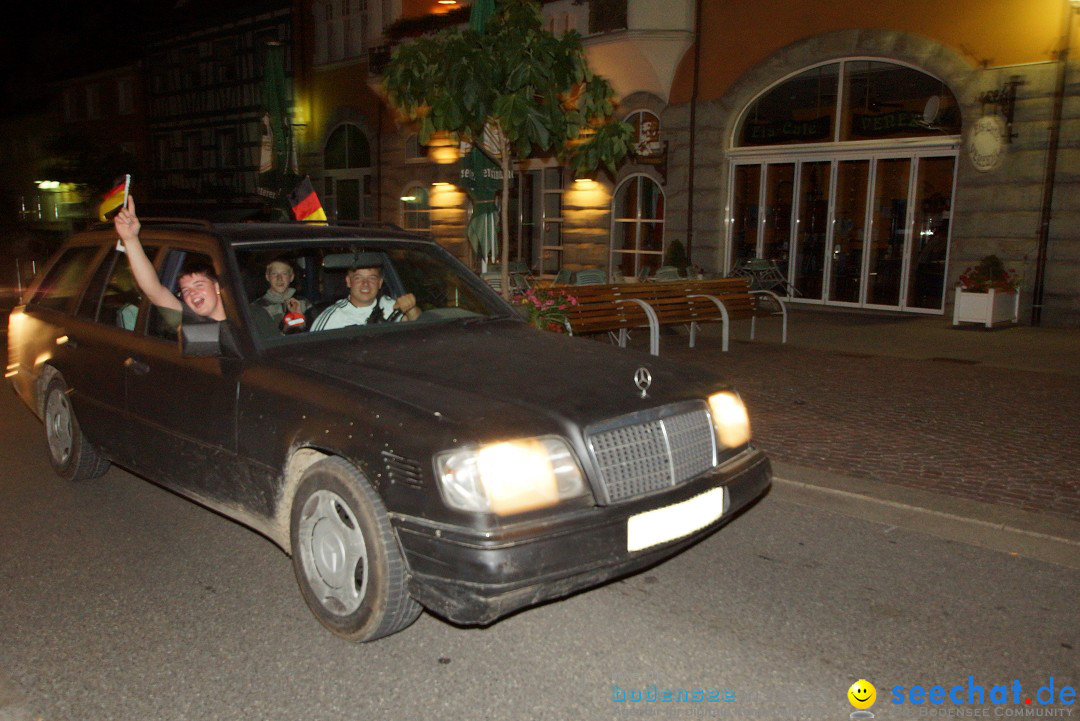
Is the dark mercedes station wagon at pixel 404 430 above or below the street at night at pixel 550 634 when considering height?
above

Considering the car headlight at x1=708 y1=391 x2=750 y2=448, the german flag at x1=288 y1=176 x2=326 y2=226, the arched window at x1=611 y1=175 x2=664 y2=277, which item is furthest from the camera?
the arched window at x1=611 y1=175 x2=664 y2=277

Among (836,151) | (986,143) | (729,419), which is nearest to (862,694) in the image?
(729,419)

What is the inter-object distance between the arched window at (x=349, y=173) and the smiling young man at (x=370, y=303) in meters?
21.0

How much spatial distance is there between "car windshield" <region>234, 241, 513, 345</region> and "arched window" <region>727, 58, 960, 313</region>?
12.2 m

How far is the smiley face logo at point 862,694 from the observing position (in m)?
3.26

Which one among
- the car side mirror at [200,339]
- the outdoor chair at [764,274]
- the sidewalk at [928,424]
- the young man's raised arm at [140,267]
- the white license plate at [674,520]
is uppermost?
the young man's raised arm at [140,267]

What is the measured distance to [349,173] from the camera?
2633 centimetres

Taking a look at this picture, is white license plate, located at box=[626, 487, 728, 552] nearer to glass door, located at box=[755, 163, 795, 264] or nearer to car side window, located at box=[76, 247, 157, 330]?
car side window, located at box=[76, 247, 157, 330]

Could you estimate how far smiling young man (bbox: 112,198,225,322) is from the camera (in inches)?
191

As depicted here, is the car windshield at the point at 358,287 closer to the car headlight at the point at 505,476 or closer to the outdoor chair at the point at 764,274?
the car headlight at the point at 505,476

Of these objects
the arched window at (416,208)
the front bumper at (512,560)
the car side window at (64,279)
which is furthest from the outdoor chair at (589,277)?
the arched window at (416,208)

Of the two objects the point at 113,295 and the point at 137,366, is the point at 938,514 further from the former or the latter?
the point at 113,295

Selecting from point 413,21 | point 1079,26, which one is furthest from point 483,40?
point 413,21

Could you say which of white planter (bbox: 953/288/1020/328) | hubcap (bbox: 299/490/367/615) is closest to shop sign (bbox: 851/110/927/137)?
white planter (bbox: 953/288/1020/328)
